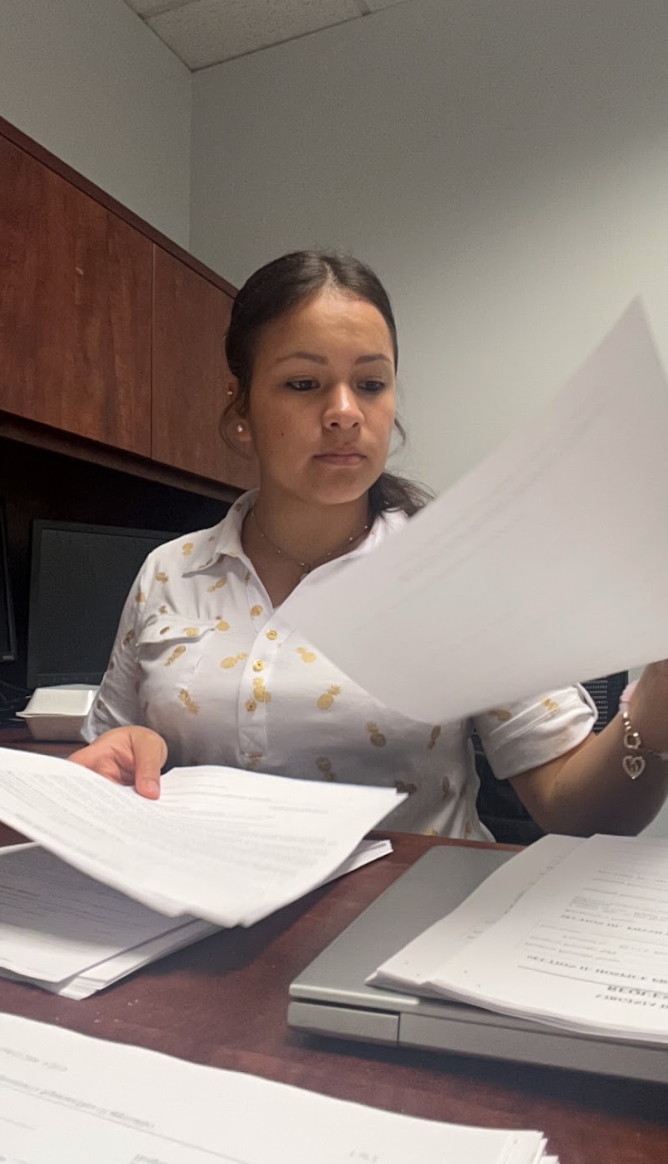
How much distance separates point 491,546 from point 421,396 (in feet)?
6.71

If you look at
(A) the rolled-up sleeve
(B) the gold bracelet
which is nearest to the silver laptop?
(B) the gold bracelet

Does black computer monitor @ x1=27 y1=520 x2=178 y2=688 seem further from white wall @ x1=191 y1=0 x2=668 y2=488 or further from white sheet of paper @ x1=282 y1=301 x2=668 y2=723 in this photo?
white sheet of paper @ x1=282 y1=301 x2=668 y2=723

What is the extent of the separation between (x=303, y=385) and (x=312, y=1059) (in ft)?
2.47

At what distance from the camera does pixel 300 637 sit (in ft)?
2.50

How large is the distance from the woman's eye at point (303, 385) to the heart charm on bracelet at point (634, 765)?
1.75ft

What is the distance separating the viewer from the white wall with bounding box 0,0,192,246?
1.97 metres

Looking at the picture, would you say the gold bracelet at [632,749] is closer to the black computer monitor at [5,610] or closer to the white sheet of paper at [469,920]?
the white sheet of paper at [469,920]

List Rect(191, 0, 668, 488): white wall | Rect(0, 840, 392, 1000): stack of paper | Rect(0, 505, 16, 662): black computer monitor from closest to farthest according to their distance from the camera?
Rect(0, 840, 392, 1000): stack of paper
Rect(0, 505, 16, 662): black computer monitor
Rect(191, 0, 668, 488): white wall

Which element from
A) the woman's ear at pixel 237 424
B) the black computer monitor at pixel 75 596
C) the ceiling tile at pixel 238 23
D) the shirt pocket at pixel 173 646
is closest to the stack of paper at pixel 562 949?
the shirt pocket at pixel 173 646

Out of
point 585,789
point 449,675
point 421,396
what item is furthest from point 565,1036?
point 421,396

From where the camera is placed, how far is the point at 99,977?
1.22 ft

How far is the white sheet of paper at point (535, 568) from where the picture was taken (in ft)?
1.06

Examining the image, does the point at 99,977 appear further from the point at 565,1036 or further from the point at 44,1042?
the point at 565,1036

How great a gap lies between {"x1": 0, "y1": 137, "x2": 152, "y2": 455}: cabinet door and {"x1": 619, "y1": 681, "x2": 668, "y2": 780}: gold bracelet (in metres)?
1.21
